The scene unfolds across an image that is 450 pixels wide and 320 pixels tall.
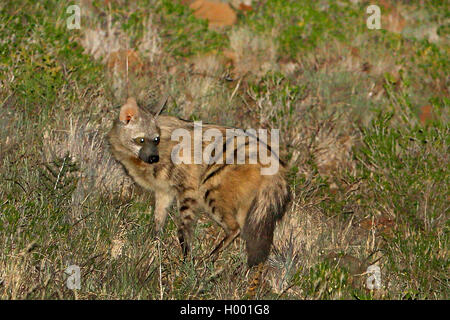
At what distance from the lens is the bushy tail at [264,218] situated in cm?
521

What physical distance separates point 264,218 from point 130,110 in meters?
1.56

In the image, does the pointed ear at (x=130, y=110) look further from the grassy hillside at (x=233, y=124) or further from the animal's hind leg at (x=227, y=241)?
the animal's hind leg at (x=227, y=241)

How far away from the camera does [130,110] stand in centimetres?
591

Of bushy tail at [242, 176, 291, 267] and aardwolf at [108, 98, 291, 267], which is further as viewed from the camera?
aardwolf at [108, 98, 291, 267]

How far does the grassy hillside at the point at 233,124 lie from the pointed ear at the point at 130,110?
1.82 feet

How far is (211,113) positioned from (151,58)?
170 cm

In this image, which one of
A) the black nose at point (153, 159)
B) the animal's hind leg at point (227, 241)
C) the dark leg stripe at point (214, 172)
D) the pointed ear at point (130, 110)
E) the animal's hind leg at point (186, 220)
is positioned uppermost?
the pointed ear at point (130, 110)

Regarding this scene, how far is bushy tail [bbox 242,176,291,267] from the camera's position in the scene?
521cm

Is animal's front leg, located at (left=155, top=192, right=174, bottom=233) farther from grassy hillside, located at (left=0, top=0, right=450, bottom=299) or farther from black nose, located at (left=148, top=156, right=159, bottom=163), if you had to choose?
black nose, located at (left=148, top=156, right=159, bottom=163)

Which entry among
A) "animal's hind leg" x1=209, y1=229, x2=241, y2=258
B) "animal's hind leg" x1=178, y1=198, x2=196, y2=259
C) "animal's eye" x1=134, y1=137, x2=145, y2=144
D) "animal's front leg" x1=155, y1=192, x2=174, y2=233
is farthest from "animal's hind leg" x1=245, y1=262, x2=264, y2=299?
"animal's eye" x1=134, y1=137, x2=145, y2=144

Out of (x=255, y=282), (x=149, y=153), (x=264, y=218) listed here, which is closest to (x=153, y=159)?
(x=149, y=153)

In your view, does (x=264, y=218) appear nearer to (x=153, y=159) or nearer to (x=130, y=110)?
(x=153, y=159)

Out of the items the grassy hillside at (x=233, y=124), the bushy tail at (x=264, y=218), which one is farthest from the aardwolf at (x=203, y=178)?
the grassy hillside at (x=233, y=124)

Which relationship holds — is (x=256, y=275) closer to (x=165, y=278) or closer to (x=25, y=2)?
(x=165, y=278)
